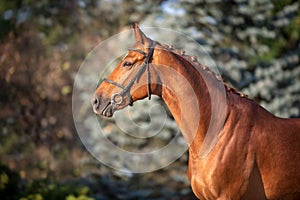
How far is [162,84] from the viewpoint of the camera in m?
3.99

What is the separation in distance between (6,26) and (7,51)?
0.77 m

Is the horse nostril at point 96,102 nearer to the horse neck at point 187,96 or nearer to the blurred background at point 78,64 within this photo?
the horse neck at point 187,96

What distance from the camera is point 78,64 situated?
38.2 feet

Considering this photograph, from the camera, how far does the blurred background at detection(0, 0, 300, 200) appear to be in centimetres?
881

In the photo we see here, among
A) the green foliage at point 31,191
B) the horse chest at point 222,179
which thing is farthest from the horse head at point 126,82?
the green foliage at point 31,191

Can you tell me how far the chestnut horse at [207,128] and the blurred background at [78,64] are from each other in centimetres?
389

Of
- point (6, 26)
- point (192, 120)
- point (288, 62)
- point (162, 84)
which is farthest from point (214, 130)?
point (6, 26)

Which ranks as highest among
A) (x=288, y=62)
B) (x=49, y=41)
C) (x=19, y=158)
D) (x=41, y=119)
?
(x=49, y=41)

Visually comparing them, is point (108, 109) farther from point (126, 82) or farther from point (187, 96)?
point (187, 96)

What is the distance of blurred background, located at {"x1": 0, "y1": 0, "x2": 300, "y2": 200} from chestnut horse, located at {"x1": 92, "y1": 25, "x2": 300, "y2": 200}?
12.8ft

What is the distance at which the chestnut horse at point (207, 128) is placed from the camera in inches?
151

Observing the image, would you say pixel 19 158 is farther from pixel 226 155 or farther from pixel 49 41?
pixel 226 155

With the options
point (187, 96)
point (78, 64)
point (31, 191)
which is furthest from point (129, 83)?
point (78, 64)

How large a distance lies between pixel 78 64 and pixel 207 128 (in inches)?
318
